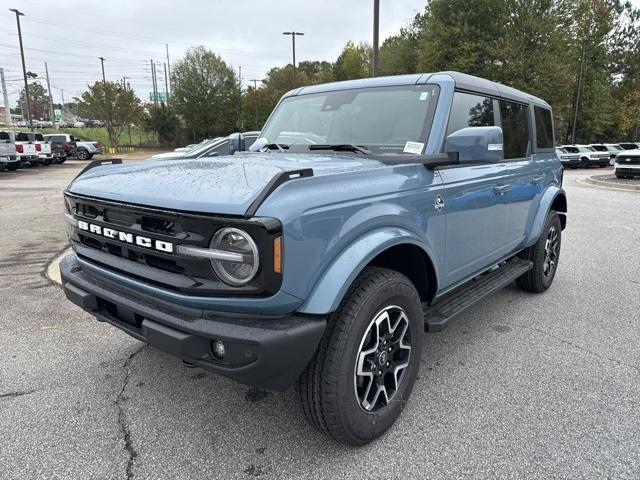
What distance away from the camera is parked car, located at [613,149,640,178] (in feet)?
Answer: 57.5

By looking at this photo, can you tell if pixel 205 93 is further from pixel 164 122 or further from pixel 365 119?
pixel 365 119

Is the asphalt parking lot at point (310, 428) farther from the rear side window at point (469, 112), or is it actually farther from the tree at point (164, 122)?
the tree at point (164, 122)

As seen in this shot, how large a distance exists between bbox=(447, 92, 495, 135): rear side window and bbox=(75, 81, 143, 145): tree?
47.3 m

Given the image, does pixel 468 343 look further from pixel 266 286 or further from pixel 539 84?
pixel 539 84

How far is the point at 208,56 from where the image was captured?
52594mm

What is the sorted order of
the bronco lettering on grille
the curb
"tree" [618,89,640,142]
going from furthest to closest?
"tree" [618,89,640,142]
the curb
the bronco lettering on grille

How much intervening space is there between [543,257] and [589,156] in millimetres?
29433

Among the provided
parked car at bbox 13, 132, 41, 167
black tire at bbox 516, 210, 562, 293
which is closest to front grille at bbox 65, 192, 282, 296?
black tire at bbox 516, 210, 562, 293

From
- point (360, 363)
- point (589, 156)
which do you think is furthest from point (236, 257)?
point (589, 156)

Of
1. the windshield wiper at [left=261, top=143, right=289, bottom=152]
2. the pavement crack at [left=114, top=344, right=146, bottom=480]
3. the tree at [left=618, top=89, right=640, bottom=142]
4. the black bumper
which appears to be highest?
the tree at [left=618, top=89, right=640, bottom=142]

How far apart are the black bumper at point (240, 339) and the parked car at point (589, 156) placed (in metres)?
32.7

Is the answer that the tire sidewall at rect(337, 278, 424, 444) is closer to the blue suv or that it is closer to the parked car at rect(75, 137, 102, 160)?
the blue suv

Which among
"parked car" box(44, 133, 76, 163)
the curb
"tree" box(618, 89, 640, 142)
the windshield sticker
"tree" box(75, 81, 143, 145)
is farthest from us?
"tree" box(75, 81, 143, 145)

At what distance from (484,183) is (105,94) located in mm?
47975
